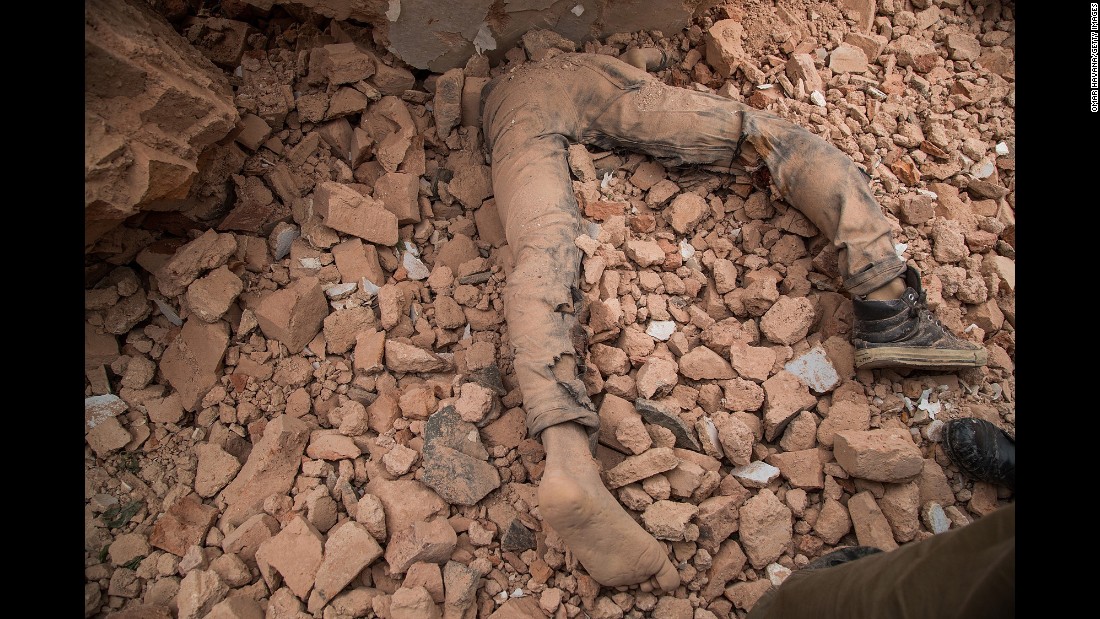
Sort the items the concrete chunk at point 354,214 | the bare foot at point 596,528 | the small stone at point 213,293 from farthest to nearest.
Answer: the concrete chunk at point 354,214 < the small stone at point 213,293 < the bare foot at point 596,528

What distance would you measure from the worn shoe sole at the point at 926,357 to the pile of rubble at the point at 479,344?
0.11m

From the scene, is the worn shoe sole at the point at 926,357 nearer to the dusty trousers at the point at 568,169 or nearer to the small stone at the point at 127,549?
the dusty trousers at the point at 568,169

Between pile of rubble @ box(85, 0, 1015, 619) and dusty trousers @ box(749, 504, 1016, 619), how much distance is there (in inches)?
28.2

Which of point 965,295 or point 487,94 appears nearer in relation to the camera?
point 965,295

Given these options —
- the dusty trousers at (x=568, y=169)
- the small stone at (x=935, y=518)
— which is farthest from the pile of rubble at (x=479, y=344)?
the dusty trousers at (x=568, y=169)

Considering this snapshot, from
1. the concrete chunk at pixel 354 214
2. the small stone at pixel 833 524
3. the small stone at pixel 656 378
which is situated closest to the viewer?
the small stone at pixel 833 524

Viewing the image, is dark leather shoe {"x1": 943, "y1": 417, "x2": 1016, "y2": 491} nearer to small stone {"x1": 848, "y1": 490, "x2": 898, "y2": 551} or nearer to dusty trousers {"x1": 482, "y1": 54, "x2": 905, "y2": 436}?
small stone {"x1": 848, "y1": 490, "x2": 898, "y2": 551}

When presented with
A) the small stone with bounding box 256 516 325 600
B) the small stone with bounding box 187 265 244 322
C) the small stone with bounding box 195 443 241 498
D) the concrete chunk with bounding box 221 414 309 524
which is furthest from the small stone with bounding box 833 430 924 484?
the small stone with bounding box 187 265 244 322

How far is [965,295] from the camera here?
2.21 metres

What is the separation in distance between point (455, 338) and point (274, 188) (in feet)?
3.17

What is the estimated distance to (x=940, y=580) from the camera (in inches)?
35.8

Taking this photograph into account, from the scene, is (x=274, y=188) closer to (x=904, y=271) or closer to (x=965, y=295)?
(x=904, y=271)

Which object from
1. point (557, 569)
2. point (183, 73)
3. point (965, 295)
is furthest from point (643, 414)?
point (183, 73)

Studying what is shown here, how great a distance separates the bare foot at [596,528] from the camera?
5.47ft
